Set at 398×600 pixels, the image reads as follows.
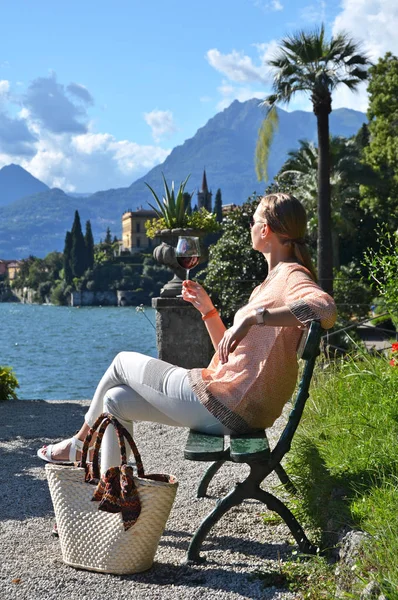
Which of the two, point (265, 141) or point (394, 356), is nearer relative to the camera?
point (394, 356)

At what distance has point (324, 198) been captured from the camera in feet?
51.4

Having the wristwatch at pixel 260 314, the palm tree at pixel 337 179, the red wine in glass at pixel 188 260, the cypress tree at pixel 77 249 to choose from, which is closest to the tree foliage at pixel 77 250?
the cypress tree at pixel 77 249

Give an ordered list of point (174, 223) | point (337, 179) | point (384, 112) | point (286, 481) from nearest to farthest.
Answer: point (286, 481)
point (174, 223)
point (384, 112)
point (337, 179)

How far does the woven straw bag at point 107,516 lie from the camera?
2816 millimetres

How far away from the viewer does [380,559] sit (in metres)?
2.27

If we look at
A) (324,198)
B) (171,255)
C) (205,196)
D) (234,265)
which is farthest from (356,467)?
(205,196)

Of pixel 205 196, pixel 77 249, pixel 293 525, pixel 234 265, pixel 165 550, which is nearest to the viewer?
pixel 293 525

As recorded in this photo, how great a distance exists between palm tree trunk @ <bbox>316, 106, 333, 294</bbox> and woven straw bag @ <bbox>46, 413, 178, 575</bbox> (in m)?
12.9

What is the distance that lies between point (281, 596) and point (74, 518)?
33.2 inches

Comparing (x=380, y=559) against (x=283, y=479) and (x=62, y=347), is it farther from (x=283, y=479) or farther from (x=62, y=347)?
(x=62, y=347)

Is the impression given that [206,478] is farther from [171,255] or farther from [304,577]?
[171,255]

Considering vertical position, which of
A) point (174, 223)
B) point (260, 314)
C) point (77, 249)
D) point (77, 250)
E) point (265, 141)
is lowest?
point (260, 314)

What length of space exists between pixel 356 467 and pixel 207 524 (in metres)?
0.64

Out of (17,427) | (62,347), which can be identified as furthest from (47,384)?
(62,347)
